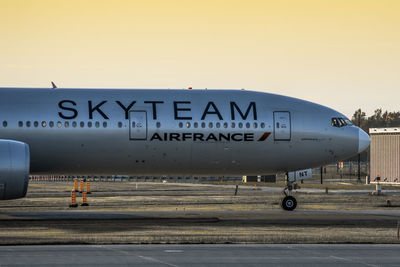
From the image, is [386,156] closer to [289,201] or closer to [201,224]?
[289,201]

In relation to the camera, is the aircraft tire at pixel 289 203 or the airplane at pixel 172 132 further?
the aircraft tire at pixel 289 203

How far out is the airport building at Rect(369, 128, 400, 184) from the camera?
81938mm

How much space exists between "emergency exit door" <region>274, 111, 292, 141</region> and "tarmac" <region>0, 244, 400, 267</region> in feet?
39.0

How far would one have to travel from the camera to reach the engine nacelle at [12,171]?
27.1 meters

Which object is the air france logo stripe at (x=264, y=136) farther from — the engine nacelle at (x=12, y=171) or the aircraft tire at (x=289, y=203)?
the engine nacelle at (x=12, y=171)

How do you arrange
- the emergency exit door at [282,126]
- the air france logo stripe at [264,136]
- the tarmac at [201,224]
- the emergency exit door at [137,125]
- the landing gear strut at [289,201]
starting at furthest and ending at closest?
the landing gear strut at [289,201] < the emergency exit door at [282,126] < the air france logo stripe at [264,136] < the emergency exit door at [137,125] < the tarmac at [201,224]

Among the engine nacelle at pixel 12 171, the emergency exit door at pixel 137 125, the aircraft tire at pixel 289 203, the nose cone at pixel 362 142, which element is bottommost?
the aircraft tire at pixel 289 203

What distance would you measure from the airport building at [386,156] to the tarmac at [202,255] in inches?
2467

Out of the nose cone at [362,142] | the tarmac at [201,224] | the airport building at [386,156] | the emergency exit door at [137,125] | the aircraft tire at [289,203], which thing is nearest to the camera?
the tarmac at [201,224]

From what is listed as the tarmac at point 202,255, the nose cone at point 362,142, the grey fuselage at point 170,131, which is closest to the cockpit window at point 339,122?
the grey fuselage at point 170,131

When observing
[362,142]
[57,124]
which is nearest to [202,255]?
[57,124]

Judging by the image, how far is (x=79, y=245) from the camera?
68.9ft

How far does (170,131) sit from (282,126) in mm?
5223

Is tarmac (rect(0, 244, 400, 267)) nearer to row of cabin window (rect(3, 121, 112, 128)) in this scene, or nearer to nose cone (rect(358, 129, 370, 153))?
row of cabin window (rect(3, 121, 112, 128))
